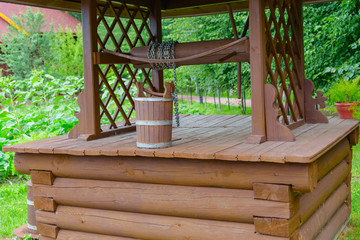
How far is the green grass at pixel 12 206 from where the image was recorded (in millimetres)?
5369

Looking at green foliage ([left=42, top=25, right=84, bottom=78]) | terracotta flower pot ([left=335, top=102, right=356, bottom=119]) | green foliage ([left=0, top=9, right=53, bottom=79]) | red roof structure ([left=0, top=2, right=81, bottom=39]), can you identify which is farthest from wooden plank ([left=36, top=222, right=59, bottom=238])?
red roof structure ([left=0, top=2, right=81, bottom=39])

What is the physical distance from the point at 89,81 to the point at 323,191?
237 cm

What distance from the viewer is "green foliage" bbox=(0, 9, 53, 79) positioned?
808 inches

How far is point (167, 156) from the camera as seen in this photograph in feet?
11.8

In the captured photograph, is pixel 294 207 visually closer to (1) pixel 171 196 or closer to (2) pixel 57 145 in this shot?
(1) pixel 171 196

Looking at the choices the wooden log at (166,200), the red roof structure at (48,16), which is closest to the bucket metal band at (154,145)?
the wooden log at (166,200)

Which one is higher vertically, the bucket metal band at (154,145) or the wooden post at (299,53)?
the wooden post at (299,53)

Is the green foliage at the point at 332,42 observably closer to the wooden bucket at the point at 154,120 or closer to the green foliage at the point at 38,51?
the wooden bucket at the point at 154,120

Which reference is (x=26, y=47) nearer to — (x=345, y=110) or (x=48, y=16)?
(x=48, y=16)

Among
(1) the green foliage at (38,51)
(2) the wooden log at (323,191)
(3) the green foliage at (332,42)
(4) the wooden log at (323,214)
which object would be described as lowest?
(4) the wooden log at (323,214)

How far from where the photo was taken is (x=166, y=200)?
148 inches

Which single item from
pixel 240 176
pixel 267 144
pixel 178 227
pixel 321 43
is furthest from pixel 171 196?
pixel 321 43

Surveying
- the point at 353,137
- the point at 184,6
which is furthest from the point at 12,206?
the point at 353,137

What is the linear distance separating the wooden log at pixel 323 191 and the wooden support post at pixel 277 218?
0.23m
